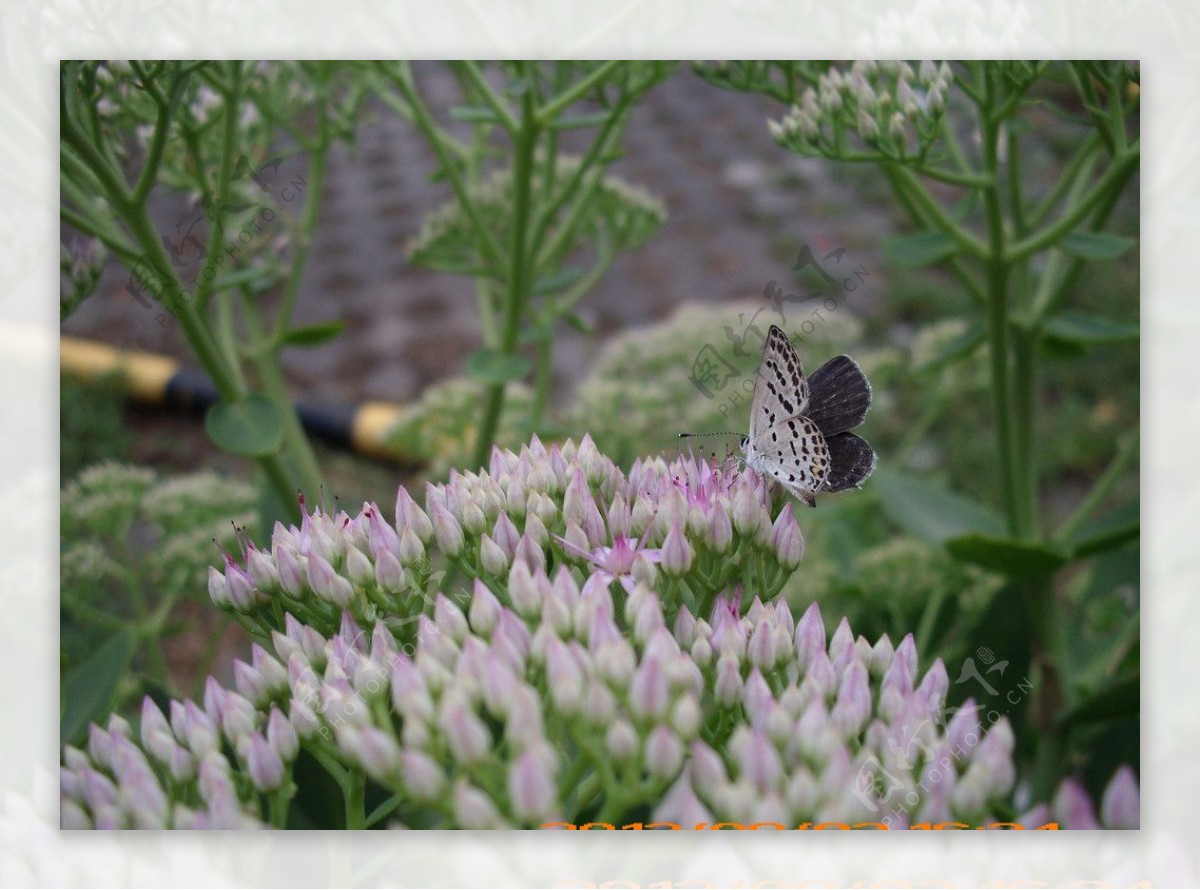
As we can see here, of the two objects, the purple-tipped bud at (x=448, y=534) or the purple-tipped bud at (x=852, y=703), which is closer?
the purple-tipped bud at (x=852, y=703)

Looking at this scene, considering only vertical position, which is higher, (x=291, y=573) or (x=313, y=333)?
(x=313, y=333)

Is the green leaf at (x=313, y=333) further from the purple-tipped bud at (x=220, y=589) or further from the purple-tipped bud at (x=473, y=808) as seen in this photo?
the purple-tipped bud at (x=473, y=808)

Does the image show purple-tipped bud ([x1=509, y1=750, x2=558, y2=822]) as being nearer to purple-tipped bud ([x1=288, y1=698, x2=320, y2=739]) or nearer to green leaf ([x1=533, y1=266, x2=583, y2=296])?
purple-tipped bud ([x1=288, y1=698, x2=320, y2=739])

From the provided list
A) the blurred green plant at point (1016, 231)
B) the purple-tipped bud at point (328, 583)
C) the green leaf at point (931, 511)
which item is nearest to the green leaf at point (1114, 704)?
the blurred green plant at point (1016, 231)

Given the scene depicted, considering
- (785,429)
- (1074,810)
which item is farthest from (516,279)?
(1074,810)

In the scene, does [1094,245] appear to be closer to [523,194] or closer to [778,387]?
[778,387]

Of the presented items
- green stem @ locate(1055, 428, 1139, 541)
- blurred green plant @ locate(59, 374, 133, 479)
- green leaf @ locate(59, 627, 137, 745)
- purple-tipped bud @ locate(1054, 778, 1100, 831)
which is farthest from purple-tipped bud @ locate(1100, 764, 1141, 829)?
blurred green plant @ locate(59, 374, 133, 479)
